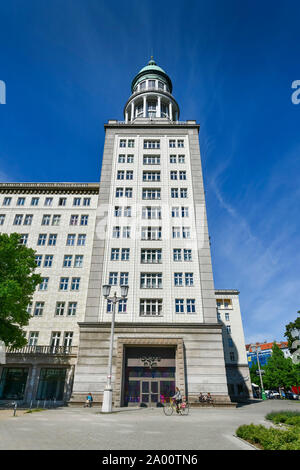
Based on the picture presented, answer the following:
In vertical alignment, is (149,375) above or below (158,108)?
below

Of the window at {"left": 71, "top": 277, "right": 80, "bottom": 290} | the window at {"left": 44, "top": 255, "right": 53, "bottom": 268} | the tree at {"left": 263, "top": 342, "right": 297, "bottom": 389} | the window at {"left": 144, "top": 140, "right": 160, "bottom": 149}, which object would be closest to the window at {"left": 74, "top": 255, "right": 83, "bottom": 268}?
the window at {"left": 71, "top": 277, "right": 80, "bottom": 290}

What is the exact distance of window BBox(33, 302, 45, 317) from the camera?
36000 millimetres

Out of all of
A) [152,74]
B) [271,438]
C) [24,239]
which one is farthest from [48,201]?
[271,438]

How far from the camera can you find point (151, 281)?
31.1m

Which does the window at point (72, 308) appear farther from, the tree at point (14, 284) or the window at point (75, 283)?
the tree at point (14, 284)

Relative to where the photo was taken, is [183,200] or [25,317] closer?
[25,317]

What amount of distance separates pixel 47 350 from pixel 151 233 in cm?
1928

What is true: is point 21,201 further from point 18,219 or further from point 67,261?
point 67,261

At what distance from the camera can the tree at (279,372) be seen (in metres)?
60.3

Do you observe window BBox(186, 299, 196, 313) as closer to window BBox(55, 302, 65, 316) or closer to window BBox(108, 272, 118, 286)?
window BBox(108, 272, 118, 286)

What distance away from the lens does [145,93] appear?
50094 millimetres
